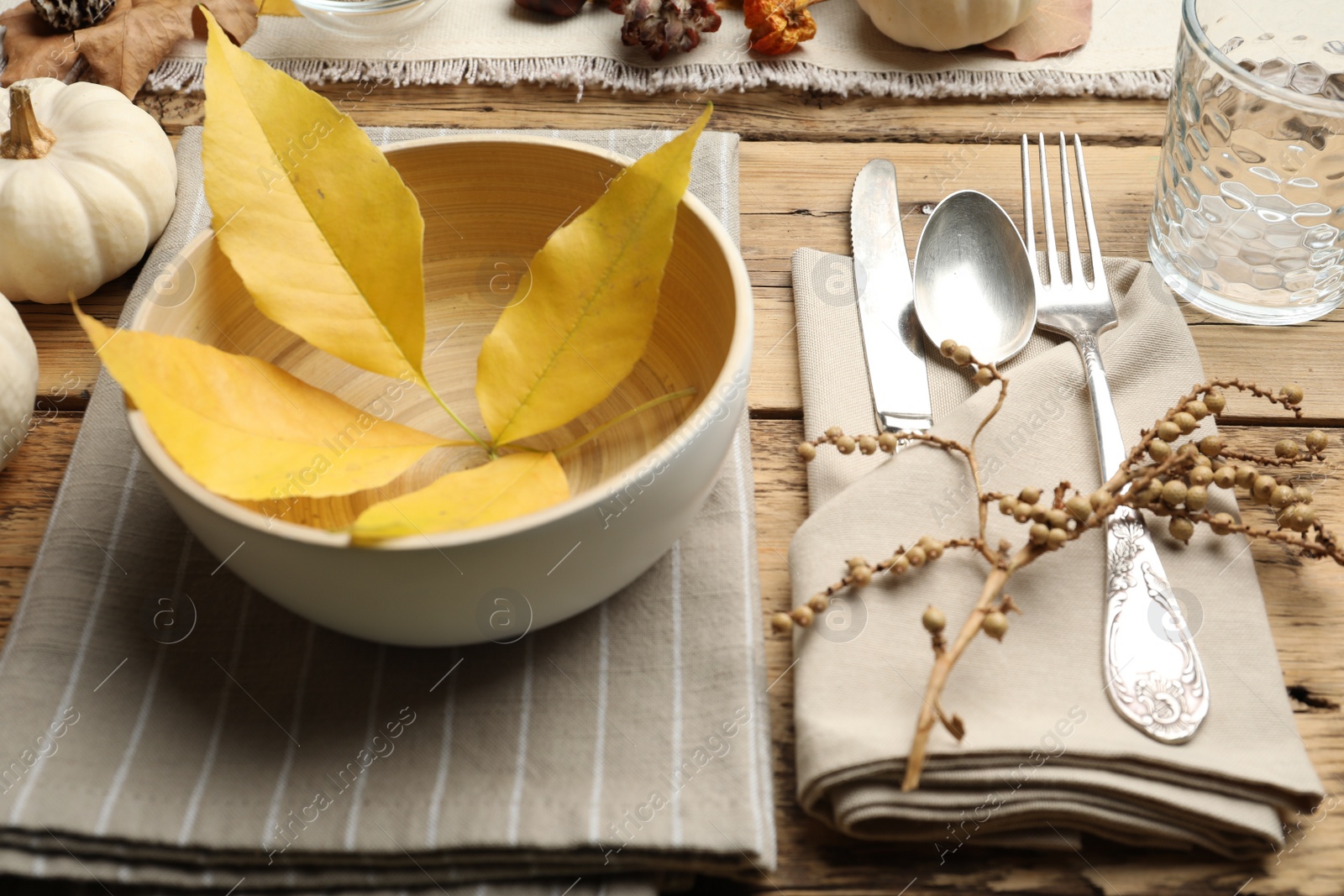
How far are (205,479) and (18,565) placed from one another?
262 millimetres

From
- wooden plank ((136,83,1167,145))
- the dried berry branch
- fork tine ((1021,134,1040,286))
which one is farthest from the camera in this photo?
wooden plank ((136,83,1167,145))

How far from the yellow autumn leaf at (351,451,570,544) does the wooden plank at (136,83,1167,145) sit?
51cm

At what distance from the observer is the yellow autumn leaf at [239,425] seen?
17.5 inches

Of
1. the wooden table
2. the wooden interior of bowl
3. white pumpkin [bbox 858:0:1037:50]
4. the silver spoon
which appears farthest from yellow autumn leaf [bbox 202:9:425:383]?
white pumpkin [bbox 858:0:1037:50]

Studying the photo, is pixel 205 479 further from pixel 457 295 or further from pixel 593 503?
pixel 457 295

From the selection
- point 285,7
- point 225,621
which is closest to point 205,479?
point 225,621

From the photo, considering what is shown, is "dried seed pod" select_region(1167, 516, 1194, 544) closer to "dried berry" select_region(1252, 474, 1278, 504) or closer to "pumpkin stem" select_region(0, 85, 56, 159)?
"dried berry" select_region(1252, 474, 1278, 504)

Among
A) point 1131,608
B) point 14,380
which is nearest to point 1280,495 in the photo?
point 1131,608

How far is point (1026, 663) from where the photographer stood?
1.74 feet

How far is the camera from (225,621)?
0.56 metres

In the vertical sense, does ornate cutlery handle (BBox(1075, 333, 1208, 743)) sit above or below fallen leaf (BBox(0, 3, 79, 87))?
below

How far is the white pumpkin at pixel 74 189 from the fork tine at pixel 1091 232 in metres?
0.69

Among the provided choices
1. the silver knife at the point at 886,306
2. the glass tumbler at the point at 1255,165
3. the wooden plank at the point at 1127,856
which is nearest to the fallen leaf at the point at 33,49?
the silver knife at the point at 886,306

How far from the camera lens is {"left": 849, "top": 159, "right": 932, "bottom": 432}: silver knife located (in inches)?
25.9
